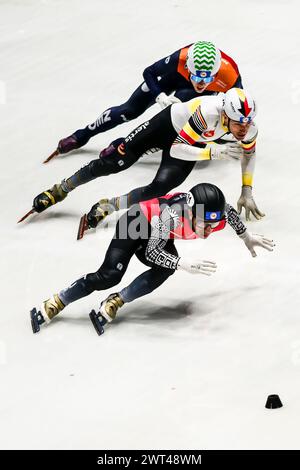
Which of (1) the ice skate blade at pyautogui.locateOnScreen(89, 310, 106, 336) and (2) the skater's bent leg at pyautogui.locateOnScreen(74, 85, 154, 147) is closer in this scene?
(1) the ice skate blade at pyautogui.locateOnScreen(89, 310, 106, 336)

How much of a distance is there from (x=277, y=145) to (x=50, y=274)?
3.29 metres

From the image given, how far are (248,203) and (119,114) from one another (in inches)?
79.9

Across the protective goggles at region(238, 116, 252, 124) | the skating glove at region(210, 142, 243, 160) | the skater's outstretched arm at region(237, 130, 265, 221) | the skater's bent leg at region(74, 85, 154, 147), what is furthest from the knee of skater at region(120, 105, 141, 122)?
the protective goggles at region(238, 116, 252, 124)

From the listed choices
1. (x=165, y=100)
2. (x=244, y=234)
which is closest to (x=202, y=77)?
(x=165, y=100)

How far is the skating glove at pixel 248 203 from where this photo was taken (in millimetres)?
11484

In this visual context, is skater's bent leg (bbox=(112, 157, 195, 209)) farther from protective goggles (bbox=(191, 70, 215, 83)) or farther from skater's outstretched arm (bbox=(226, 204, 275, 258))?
skater's outstretched arm (bbox=(226, 204, 275, 258))

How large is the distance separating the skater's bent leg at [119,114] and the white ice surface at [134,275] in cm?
29

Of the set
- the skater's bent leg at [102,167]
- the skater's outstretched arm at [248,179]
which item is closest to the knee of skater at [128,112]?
the skater's bent leg at [102,167]

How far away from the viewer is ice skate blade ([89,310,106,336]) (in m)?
9.98

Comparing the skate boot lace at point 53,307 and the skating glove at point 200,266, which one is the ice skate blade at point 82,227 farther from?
the skating glove at point 200,266

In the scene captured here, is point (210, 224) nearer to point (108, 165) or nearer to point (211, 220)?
point (211, 220)

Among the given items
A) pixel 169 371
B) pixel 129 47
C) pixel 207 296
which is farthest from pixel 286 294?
pixel 129 47

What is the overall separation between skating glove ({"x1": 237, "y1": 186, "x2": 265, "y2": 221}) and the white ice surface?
12 cm

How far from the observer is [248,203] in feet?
37.8
